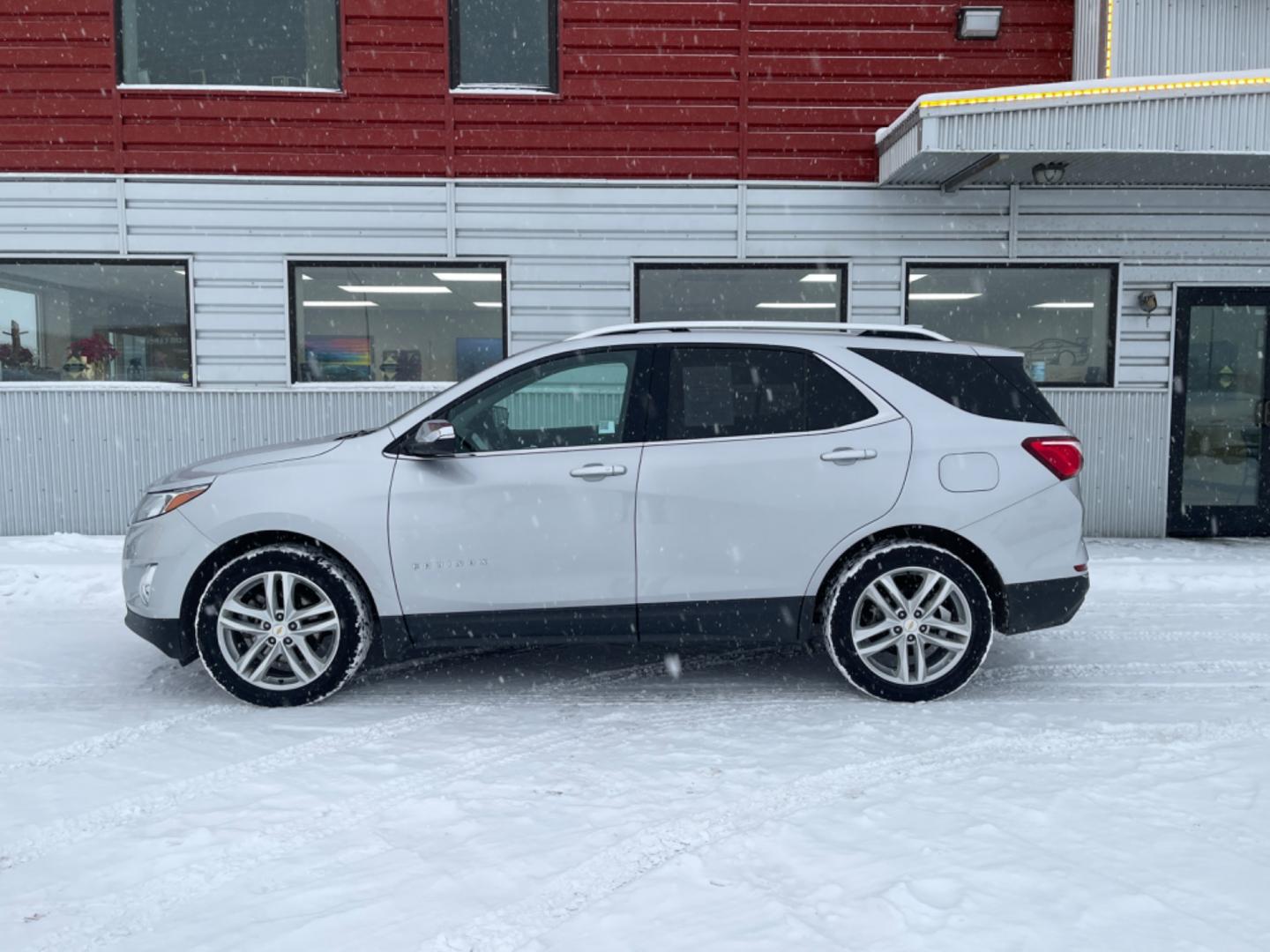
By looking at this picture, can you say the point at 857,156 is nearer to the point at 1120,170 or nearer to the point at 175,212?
the point at 1120,170

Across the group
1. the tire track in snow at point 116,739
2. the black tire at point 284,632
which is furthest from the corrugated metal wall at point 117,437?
the tire track in snow at point 116,739

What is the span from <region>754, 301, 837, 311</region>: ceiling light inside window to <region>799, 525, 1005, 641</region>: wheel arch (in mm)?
5425

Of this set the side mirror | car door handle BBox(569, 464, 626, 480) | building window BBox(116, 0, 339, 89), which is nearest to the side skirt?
car door handle BBox(569, 464, 626, 480)

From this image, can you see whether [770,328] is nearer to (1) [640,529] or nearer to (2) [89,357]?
(1) [640,529]

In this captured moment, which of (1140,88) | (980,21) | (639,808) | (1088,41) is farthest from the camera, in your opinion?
(980,21)

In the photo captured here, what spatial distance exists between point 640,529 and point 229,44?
782 centimetres

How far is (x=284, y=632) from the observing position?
14.1ft

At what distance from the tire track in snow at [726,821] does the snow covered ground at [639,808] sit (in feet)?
0.04

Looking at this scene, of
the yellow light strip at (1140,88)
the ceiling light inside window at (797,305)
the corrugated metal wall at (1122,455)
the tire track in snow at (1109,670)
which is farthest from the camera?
the ceiling light inside window at (797,305)

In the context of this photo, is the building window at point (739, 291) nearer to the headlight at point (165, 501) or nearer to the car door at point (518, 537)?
the car door at point (518, 537)

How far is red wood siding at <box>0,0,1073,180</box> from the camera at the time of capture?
9.02 metres

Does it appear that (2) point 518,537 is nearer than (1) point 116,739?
No

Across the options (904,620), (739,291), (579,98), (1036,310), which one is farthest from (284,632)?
(1036,310)

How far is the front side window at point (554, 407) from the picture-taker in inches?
172
